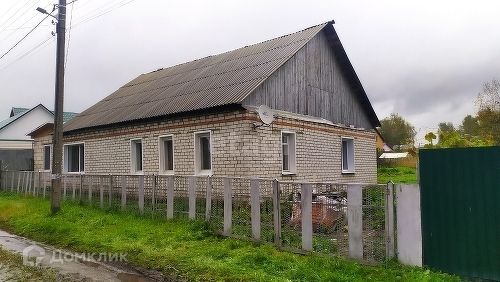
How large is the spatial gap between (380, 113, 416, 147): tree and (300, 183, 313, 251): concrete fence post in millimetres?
56725

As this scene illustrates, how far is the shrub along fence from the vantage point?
5.62 meters

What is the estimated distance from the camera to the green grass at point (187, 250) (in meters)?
5.29

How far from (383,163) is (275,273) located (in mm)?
35141

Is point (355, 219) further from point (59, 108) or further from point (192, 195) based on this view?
point (59, 108)

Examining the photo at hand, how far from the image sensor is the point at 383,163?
38.5m

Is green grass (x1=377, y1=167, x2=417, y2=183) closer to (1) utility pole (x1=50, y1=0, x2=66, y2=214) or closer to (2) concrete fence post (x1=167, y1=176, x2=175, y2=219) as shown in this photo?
(2) concrete fence post (x1=167, y1=176, x2=175, y2=219)

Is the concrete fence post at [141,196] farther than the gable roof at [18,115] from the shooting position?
No

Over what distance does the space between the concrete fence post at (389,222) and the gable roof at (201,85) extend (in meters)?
6.01

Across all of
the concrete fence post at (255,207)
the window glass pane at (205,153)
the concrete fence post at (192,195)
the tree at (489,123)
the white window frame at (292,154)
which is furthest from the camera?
the tree at (489,123)

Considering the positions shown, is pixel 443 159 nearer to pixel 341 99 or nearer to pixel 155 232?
pixel 155 232

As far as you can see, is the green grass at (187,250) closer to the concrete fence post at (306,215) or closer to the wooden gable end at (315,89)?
the concrete fence post at (306,215)

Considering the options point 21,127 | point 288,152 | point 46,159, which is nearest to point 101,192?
point 288,152

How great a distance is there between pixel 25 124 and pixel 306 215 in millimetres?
34627

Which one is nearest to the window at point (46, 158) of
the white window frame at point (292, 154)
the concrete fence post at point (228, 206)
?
the white window frame at point (292, 154)
